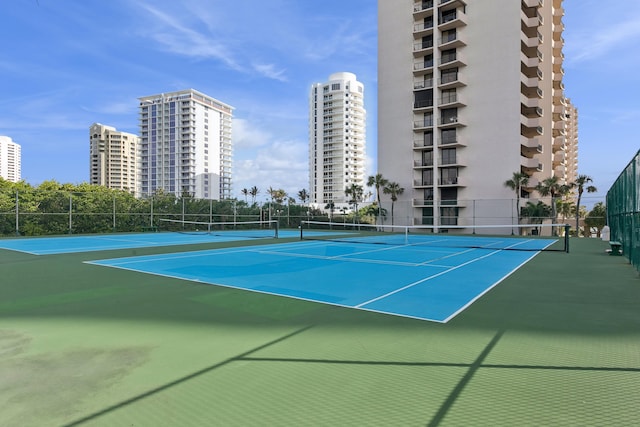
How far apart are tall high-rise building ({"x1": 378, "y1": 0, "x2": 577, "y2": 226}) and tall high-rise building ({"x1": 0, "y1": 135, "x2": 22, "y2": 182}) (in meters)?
122

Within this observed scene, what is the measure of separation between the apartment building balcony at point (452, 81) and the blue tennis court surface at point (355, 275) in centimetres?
3467

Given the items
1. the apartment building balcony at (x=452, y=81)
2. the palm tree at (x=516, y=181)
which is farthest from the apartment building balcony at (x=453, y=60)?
the palm tree at (x=516, y=181)

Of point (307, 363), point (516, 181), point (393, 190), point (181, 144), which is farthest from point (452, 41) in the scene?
point (181, 144)

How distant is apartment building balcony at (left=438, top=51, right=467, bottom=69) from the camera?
138 feet

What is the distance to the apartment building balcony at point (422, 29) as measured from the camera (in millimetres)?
44397

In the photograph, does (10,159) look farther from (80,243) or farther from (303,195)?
(80,243)

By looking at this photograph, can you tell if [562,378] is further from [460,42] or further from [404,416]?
[460,42]

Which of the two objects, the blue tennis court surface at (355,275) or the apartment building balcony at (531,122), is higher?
the apartment building balcony at (531,122)

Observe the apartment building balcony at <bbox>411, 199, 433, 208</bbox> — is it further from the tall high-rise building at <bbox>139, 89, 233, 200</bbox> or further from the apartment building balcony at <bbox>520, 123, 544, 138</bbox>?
the tall high-rise building at <bbox>139, 89, 233, 200</bbox>

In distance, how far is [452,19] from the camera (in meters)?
43.1

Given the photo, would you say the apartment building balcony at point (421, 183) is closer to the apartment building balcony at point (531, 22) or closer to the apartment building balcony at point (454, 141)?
the apartment building balcony at point (454, 141)

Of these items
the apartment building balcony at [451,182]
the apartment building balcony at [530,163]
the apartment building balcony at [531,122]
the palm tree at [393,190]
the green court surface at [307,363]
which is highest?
the apartment building balcony at [531,122]

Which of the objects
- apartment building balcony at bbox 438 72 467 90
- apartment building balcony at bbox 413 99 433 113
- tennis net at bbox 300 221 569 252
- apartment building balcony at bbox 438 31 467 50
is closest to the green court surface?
tennis net at bbox 300 221 569 252

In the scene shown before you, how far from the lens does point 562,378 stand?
127 inches
